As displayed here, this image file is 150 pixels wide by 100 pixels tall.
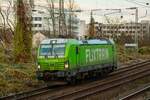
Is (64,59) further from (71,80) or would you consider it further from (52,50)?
(71,80)

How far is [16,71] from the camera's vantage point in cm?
2723

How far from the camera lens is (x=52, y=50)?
2498 centimetres

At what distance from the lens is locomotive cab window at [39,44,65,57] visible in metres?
24.6

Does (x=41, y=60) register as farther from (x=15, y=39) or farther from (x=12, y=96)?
(x=15, y=39)

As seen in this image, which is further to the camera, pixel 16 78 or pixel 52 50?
pixel 16 78

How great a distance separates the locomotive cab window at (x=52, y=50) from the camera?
24.6 meters

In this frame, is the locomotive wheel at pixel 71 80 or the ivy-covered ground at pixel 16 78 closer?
the ivy-covered ground at pixel 16 78

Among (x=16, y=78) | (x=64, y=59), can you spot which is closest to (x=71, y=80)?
(x=64, y=59)

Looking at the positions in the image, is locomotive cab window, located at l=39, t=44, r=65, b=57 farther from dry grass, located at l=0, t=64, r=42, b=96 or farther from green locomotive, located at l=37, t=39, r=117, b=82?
dry grass, located at l=0, t=64, r=42, b=96

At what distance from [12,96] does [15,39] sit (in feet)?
40.6

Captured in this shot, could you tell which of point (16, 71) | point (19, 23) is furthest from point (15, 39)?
point (16, 71)

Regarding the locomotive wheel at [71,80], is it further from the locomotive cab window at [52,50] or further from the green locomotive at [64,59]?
the locomotive cab window at [52,50]

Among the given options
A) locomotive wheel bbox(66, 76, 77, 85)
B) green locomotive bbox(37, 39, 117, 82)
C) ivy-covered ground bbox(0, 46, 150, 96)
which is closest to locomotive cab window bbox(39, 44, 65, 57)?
green locomotive bbox(37, 39, 117, 82)

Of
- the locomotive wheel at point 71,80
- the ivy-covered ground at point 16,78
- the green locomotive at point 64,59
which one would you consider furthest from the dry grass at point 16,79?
the locomotive wheel at point 71,80
